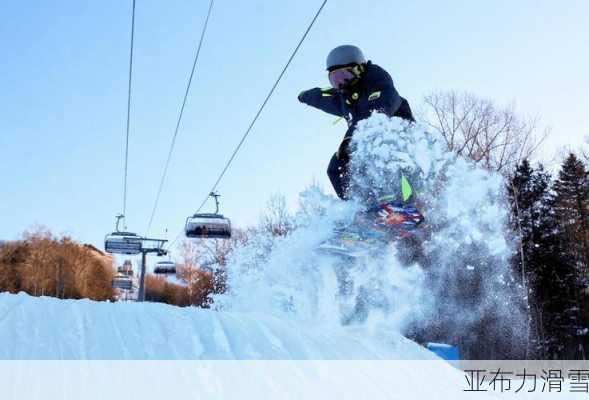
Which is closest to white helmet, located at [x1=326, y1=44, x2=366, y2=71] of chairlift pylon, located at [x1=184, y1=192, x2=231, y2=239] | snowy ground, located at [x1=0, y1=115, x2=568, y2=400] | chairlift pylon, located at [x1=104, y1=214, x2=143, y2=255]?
snowy ground, located at [x1=0, y1=115, x2=568, y2=400]

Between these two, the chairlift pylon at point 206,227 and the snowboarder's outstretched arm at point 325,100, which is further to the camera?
the chairlift pylon at point 206,227

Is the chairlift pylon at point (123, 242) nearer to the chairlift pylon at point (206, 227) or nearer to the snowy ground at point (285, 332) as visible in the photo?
the chairlift pylon at point (206, 227)

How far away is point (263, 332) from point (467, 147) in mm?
15962

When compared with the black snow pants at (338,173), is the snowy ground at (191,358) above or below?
below

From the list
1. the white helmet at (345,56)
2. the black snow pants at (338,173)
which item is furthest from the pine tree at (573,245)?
the white helmet at (345,56)

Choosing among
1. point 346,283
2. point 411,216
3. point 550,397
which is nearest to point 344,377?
point 550,397

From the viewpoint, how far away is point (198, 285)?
3425 cm

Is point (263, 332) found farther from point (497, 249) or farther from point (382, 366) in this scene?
point (497, 249)

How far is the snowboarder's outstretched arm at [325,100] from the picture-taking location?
18.9 feet

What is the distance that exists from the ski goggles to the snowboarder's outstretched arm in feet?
0.83

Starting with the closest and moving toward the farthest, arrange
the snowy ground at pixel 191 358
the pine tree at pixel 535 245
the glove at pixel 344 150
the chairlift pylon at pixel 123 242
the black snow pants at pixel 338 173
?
the snowy ground at pixel 191 358
the glove at pixel 344 150
the black snow pants at pixel 338 173
the chairlift pylon at pixel 123 242
the pine tree at pixel 535 245

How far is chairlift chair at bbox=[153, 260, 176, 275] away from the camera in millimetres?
22597

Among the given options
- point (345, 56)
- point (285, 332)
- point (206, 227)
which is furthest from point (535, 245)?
point (285, 332)

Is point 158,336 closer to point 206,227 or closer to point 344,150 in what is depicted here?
point 344,150
